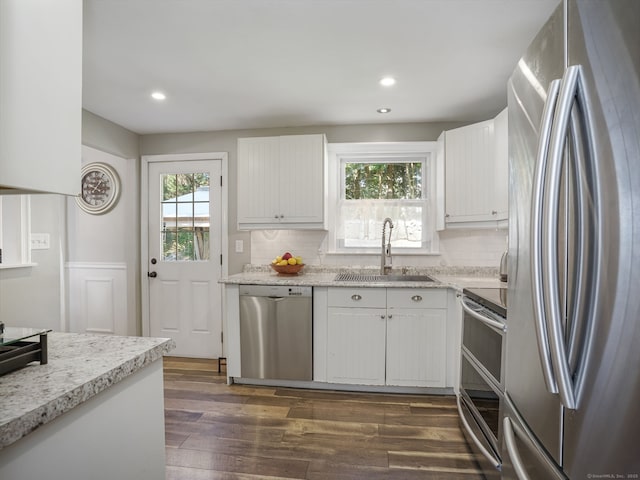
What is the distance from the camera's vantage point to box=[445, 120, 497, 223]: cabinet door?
260cm

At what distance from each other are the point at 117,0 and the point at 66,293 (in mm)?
3302

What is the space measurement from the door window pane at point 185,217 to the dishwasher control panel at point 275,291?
99 cm

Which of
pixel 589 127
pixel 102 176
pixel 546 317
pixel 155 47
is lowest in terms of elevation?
pixel 546 317

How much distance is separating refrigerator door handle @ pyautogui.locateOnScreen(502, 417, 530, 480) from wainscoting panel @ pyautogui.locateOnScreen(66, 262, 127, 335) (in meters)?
3.69

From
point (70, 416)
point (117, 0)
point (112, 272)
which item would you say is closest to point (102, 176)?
point (112, 272)

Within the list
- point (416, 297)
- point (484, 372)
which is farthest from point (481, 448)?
point (416, 297)

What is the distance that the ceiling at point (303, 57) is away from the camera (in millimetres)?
1666

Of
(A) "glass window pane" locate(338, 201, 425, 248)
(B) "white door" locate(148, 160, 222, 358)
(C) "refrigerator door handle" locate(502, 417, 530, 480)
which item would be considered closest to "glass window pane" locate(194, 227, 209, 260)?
(B) "white door" locate(148, 160, 222, 358)

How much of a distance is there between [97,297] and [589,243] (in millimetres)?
4358

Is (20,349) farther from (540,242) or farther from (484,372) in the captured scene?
(484,372)

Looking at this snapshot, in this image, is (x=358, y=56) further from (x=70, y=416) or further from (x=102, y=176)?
(x=102, y=176)

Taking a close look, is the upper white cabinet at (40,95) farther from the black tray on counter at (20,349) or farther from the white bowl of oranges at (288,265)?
the white bowl of oranges at (288,265)

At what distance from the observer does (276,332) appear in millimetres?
2691

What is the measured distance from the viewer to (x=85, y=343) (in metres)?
0.91
